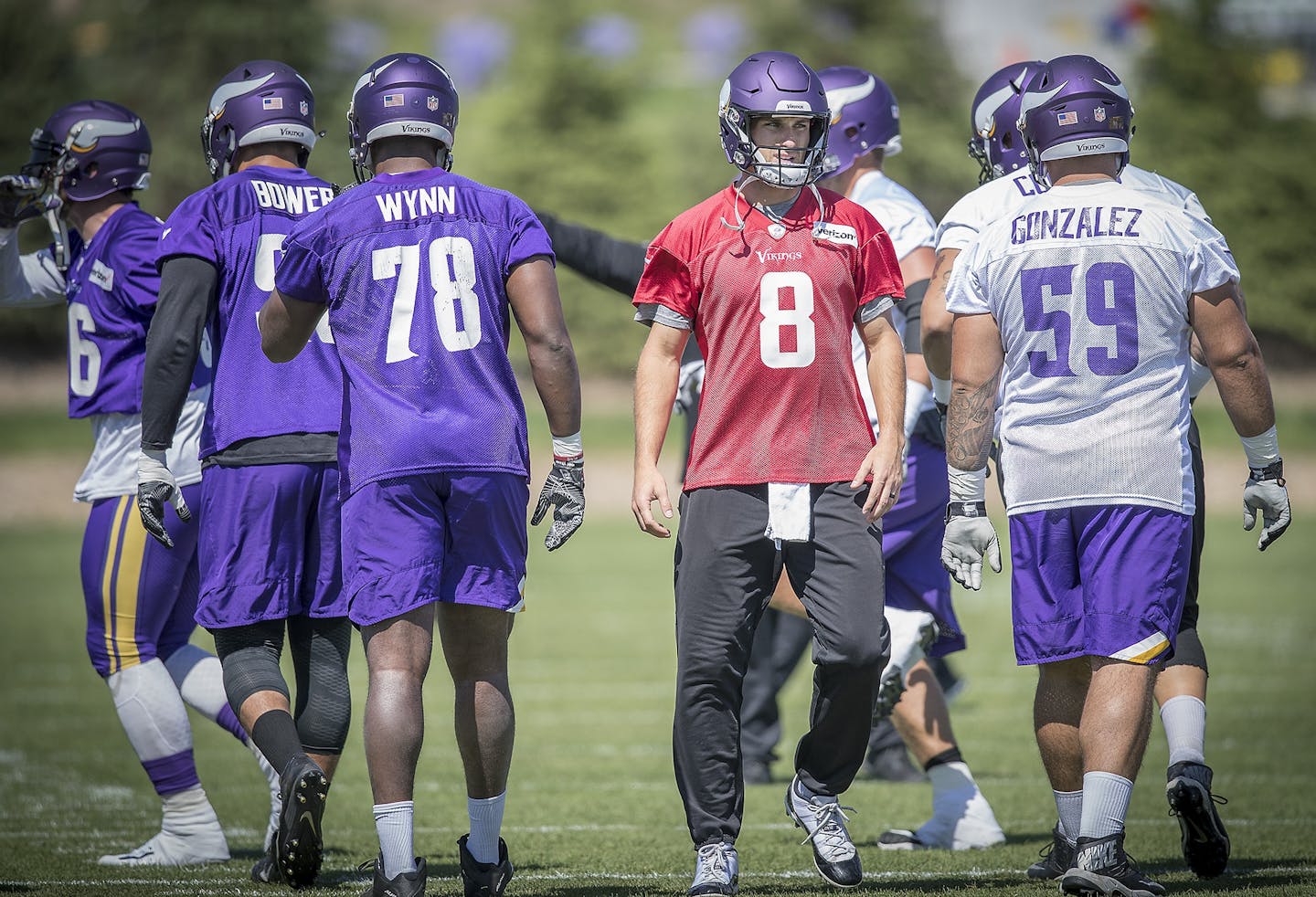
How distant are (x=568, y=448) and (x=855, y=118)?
2429 mm

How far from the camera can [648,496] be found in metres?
4.64

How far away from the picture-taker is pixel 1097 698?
178 inches

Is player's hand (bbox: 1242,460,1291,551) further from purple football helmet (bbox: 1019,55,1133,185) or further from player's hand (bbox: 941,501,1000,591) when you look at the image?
purple football helmet (bbox: 1019,55,1133,185)

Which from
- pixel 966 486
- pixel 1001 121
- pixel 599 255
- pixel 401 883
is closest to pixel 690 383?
pixel 599 255

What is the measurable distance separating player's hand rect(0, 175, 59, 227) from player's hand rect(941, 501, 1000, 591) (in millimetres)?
3597

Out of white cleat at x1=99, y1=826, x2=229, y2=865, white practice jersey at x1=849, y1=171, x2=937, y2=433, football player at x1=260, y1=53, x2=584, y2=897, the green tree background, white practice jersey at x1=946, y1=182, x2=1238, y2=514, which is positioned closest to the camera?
football player at x1=260, y1=53, x2=584, y2=897

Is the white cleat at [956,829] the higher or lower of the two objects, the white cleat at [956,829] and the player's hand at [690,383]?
the lower

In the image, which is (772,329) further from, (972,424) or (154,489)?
(154,489)

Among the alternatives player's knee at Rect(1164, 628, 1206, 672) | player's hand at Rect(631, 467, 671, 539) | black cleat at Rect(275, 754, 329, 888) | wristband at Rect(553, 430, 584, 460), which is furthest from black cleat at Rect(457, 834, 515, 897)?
player's knee at Rect(1164, 628, 1206, 672)

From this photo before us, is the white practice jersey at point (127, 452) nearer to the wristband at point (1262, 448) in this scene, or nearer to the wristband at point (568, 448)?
the wristband at point (568, 448)

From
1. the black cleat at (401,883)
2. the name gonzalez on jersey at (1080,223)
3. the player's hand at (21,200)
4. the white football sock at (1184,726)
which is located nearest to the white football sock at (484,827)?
the black cleat at (401,883)

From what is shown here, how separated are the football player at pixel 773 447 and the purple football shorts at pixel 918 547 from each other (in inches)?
51.4

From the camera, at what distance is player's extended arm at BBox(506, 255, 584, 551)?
15.1ft

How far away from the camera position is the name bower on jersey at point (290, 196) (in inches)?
207
